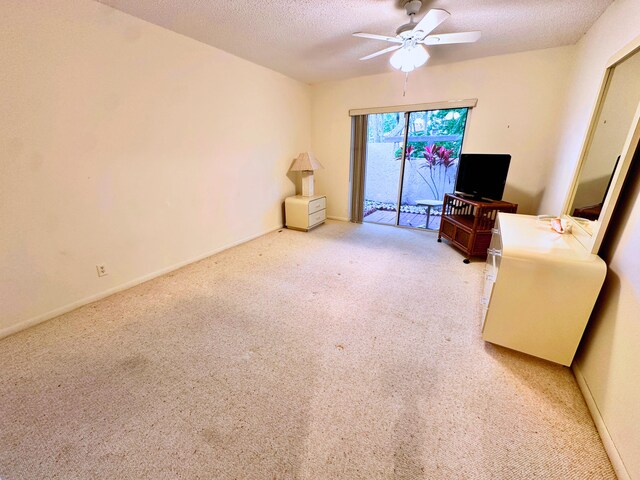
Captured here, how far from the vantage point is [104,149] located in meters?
2.04

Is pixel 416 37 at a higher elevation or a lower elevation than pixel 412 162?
higher

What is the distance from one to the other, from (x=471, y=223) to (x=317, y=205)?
7.20ft

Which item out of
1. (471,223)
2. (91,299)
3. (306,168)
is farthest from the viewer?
(306,168)

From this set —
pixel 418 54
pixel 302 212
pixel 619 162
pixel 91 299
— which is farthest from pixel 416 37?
pixel 91 299

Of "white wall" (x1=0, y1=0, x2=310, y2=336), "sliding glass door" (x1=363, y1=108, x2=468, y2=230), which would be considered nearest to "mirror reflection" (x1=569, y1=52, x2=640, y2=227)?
"sliding glass door" (x1=363, y1=108, x2=468, y2=230)

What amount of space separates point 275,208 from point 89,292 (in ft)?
8.11

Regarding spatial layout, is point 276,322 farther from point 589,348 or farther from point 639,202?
point 639,202

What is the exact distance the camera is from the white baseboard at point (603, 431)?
0.98 meters

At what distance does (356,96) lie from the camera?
3959 mm

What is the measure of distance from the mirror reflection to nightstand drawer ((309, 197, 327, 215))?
9.59ft

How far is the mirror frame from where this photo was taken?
1184 millimetres

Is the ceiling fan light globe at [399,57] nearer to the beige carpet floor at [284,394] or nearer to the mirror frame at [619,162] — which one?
the mirror frame at [619,162]

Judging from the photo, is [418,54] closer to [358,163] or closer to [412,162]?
[358,163]

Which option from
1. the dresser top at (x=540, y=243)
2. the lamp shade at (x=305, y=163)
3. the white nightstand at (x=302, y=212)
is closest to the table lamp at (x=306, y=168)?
the lamp shade at (x=305, y=163)
